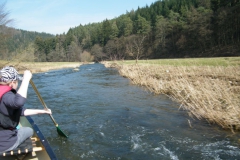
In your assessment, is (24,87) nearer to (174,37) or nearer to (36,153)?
(36,153)

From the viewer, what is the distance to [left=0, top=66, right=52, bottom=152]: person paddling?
2.71 meters

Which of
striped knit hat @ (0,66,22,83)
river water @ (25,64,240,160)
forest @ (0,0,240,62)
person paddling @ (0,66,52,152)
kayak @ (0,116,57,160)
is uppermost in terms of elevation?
forest @ (0,0,240,62)

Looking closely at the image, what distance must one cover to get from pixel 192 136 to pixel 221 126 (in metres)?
1.20

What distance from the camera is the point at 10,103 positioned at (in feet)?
8.85

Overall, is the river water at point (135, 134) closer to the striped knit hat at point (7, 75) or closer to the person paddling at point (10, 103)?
the person paddling at point (10, 103)

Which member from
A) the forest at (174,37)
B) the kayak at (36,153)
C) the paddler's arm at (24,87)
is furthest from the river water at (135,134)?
the forest at (174,37)

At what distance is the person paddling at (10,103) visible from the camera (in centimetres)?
271

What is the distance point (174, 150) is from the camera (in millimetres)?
4906

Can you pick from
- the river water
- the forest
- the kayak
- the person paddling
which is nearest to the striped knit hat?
the person paddling

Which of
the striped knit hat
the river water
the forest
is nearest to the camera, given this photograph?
the striped knit hat

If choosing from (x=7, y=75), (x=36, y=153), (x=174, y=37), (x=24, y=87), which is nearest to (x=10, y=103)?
(x=24, y=87)

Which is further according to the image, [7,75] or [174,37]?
[174,37]

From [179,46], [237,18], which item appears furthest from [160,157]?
[179,46]

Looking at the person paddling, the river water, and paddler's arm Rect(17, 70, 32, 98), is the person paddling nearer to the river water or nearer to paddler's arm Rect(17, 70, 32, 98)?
paddler's arm Rect(17, 70, 32, 98)
